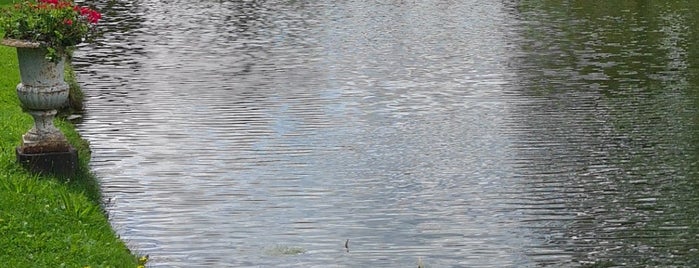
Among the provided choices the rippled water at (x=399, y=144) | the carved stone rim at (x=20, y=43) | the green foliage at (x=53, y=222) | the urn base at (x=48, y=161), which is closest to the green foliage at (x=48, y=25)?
the carved stone rim at (x=20, y=43)

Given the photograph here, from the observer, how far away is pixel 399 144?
580 inches

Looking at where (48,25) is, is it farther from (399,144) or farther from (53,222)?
(399,144)

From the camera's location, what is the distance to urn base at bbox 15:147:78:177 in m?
11.4

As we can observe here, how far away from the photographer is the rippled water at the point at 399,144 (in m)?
10.5

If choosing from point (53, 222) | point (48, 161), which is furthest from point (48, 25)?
point (53, 222)

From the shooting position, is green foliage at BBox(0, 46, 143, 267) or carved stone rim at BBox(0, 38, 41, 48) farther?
carved stone rim at BBox(0, 38, 41, 48)

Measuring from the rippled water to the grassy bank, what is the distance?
1.37 ft

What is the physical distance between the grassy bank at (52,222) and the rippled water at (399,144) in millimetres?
417

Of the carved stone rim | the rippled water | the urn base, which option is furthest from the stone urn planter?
the rippled water

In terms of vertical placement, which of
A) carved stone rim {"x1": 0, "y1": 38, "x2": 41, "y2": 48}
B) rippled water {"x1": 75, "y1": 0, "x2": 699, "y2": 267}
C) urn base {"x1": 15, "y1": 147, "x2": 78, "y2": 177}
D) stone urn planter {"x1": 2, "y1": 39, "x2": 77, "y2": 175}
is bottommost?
rippled water {"x1": 75, "y1": 0, "x2": 699, "y2": 267}

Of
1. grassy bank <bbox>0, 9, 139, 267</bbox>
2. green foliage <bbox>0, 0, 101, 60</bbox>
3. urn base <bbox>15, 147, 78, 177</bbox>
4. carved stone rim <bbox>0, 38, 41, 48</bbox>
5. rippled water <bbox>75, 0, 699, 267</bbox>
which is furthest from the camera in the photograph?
urn base <bbox>15, 147, 78, 177</bbox>

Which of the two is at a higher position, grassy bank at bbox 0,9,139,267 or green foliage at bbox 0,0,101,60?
green foliage at bbox 0,0,101,60

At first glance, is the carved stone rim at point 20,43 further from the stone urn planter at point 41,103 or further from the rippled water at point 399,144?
the rippled water at point 399,144

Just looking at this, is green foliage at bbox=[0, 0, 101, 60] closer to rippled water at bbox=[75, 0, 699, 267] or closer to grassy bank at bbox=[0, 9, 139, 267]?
grassy bank at bbox=[0, 9, 139, 267]
